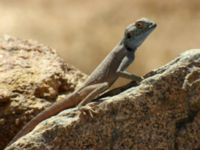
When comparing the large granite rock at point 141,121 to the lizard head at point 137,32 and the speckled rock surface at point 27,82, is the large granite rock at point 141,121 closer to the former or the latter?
the lizard head at point 137,32

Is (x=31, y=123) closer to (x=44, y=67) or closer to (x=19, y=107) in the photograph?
(x=19, y=107)

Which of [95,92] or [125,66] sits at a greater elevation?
[125,66]

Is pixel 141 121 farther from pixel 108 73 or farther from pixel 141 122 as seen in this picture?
pixel 108 73

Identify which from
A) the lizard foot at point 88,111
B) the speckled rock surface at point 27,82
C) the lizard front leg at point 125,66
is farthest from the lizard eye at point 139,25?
the speckled rock surface at point 27,82

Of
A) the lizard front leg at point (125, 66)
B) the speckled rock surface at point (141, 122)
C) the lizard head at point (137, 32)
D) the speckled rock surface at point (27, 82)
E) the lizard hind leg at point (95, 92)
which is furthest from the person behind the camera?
the speckled rock surface at point (27, 82)

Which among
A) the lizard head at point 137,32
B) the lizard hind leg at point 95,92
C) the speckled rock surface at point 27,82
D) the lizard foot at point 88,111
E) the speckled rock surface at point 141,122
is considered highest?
the speckled rock surface at point 27,82

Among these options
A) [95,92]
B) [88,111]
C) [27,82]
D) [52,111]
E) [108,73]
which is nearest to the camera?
[88,111]

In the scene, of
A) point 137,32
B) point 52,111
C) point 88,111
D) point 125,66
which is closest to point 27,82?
point 52,111
